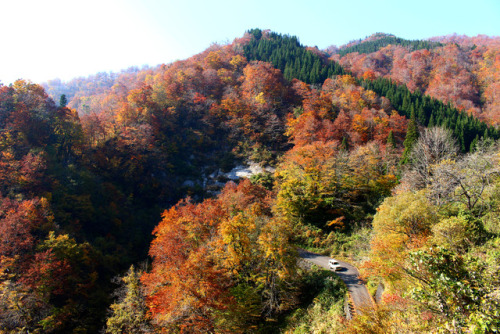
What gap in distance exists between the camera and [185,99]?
232 feet

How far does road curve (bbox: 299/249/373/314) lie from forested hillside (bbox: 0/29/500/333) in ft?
3.38

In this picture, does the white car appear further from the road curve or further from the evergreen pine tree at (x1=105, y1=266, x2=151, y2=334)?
the evergreen pine tree at (x1=105, y1=266, x2=151, y2=334)

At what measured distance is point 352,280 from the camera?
2238cm

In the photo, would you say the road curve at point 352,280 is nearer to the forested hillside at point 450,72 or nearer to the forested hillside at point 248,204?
the forested hillside at point 248,204

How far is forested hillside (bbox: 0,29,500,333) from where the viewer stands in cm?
1666

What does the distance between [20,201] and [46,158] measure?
946cm

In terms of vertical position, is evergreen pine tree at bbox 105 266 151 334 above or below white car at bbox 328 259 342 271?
below

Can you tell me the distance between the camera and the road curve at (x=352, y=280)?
1877 cm

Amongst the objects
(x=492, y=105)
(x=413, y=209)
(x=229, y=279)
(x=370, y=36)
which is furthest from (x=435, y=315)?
(x=370, y=36)

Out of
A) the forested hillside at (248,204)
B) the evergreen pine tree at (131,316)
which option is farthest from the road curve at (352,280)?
the evergreen pine tree at (131,316)

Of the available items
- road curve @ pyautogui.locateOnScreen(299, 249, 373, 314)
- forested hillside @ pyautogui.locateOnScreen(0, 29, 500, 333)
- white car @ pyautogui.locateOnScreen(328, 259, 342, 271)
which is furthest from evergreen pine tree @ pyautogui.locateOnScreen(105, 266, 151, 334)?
white car @ pyautogui.locateOnScreen(328, 259, 342, 271)

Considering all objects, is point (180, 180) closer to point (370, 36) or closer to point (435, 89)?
point (435, 89)

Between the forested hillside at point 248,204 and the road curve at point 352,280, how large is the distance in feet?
3.38

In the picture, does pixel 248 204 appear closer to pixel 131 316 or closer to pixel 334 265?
pixel 334 265
